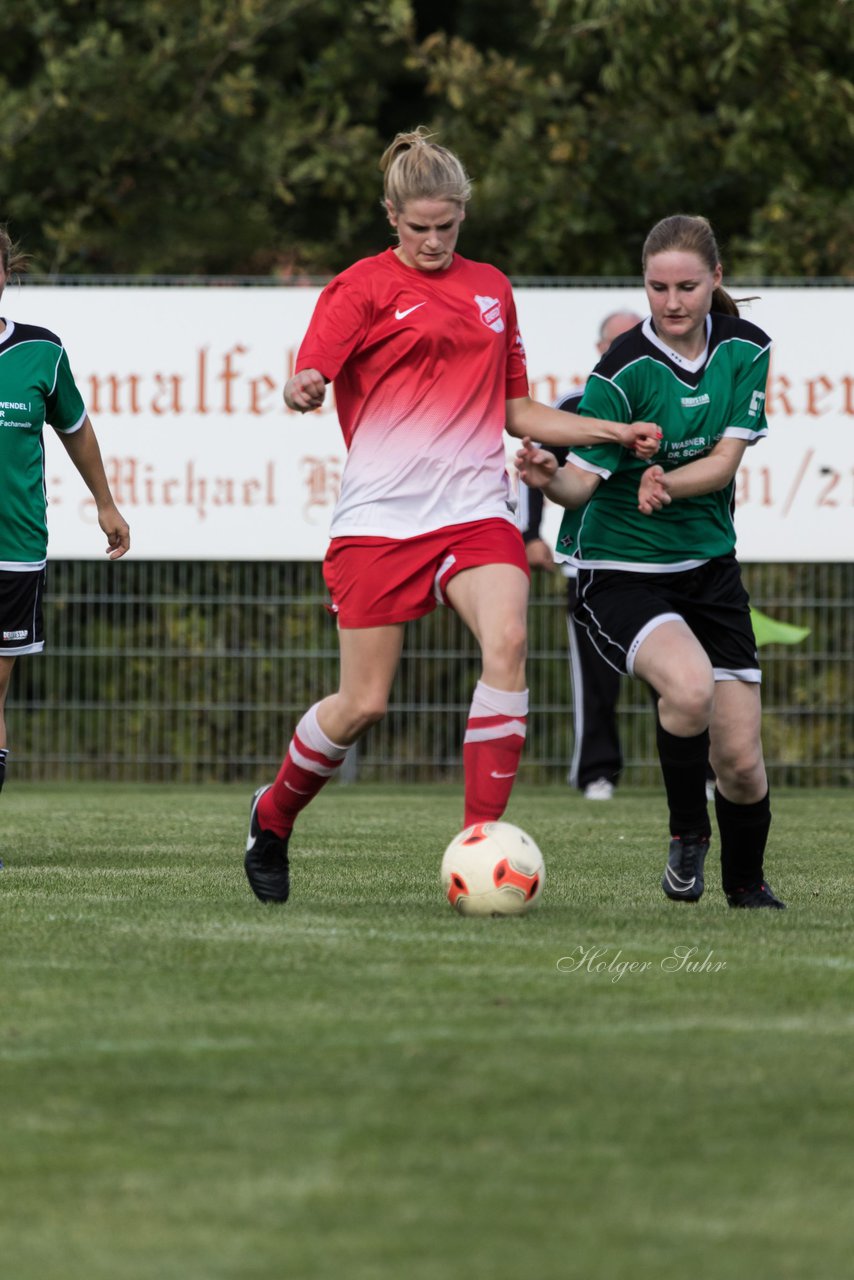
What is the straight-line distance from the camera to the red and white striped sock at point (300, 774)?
5.66 m

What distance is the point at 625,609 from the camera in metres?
5.73

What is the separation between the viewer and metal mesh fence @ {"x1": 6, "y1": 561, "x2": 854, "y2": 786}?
13.8 meters

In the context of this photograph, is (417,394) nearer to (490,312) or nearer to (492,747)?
(490,312)

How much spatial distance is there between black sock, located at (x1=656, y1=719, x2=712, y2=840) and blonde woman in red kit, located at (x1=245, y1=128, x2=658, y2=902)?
45 cm

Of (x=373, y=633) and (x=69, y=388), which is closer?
(x=373, y=633)

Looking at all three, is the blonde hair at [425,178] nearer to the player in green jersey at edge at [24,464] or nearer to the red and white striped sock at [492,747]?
the red and white striped sock at [492,747]

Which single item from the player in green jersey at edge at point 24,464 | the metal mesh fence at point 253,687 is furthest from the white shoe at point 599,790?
the player in green jersey at edge at point 24,464

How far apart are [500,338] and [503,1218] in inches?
133

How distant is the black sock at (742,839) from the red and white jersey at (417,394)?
3.42 feet

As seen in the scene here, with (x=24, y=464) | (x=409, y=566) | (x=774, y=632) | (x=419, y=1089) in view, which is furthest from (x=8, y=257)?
(x=774, y=632)

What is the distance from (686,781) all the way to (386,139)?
1294 cm

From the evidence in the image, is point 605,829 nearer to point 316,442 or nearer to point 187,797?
point 187,797

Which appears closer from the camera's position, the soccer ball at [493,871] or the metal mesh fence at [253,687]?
the soccer ball at [493,871]

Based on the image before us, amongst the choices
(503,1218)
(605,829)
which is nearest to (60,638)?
(605,829)
